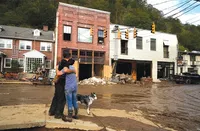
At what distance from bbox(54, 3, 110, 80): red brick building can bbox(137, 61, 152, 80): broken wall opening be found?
825 cm

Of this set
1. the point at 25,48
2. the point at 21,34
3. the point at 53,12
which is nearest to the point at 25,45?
the point at 25,48

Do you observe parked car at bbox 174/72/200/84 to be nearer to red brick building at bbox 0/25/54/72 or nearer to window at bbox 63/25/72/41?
window at bbox 63/25/72/41

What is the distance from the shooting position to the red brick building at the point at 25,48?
102ft

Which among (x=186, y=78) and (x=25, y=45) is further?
(x=186, y=78)

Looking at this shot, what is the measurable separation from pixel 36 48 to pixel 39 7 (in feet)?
97.7

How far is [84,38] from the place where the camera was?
32250mm

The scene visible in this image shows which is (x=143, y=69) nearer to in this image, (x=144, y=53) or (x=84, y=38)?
(x=144, y=53)

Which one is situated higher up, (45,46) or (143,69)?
(45,46)

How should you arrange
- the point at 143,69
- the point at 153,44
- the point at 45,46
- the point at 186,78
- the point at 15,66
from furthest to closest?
1. the point at 143,69
2. the point at 153,44
3. the point at 186,78
4. the point at 45,46
5. the point at 15,66

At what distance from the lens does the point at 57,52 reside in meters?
30.1

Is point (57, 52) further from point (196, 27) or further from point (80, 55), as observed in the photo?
point (196, 27)

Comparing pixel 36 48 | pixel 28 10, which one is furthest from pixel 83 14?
pixel 28 10

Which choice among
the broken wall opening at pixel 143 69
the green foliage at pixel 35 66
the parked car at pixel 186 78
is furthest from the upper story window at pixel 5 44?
the parked car at pixel 186 78

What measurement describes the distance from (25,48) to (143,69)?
68.1 ft
